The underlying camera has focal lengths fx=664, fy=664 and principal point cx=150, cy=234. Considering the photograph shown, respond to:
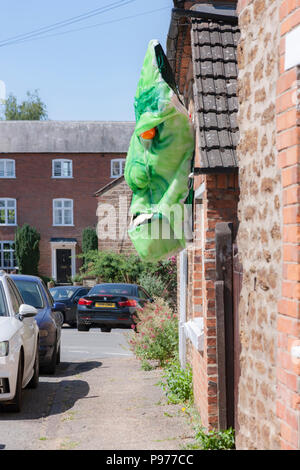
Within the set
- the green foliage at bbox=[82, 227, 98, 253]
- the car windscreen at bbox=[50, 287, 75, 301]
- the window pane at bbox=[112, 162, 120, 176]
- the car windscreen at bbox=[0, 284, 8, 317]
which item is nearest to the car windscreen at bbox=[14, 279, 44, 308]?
the car windscreen at bbox=[0, 284, 8, 317]

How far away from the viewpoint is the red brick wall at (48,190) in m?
43.8

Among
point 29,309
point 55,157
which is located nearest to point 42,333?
point 29,309

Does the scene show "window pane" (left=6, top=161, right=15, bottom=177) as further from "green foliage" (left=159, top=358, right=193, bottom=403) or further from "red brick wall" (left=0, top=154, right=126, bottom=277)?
"green foliage" (left=159, top=358, right=193, bottom=403)

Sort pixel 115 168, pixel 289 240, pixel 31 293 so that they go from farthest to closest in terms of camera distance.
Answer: pixel 115 168
pixel 31 293
pixel 289 240

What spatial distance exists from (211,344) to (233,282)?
33.9 inches

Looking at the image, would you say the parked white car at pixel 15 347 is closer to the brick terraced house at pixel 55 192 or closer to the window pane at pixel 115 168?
the brick terraced house at pixel 55 192

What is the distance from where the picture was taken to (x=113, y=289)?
1903 centimetres

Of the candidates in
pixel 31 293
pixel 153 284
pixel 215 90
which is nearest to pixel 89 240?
pixel 153 284

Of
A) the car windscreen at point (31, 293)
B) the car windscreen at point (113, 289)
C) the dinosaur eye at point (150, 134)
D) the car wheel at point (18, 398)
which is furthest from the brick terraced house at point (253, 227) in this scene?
the car windscreen at point (113, 289)

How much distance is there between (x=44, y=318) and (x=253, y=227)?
7.18 m

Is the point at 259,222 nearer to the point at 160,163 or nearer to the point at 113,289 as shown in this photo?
the point at 160,163

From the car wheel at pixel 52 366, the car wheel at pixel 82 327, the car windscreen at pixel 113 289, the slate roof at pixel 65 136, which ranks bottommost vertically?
the car wheel at pixel 82 327

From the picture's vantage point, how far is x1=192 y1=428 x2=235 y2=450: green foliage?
19.5 ft

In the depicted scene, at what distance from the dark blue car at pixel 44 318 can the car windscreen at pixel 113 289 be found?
6.68m
